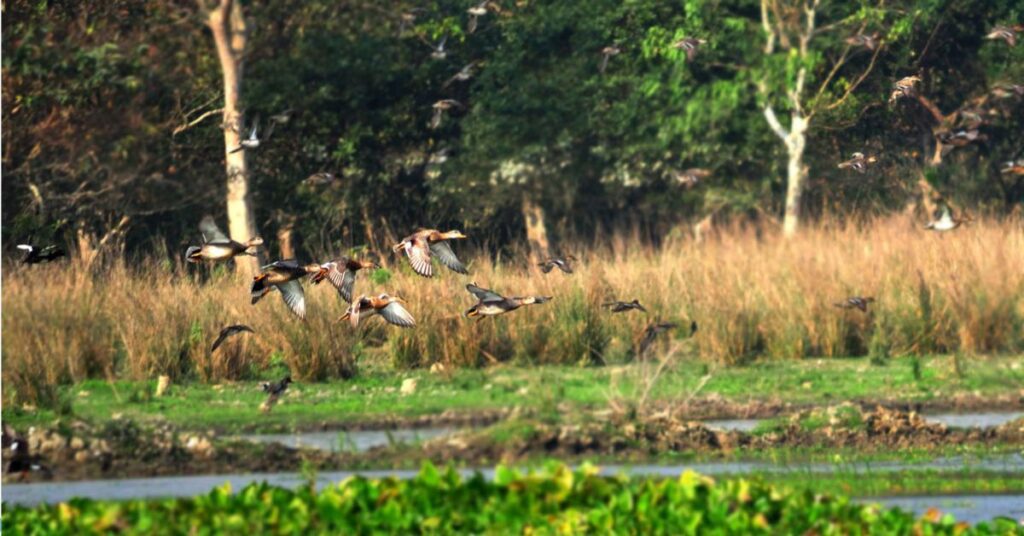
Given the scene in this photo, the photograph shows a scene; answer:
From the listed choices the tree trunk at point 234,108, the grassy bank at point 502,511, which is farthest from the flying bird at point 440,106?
the grassy bank at point 502,511

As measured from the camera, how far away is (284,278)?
1354 centimetres

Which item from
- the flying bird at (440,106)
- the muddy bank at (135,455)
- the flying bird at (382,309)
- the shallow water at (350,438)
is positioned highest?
the flying bird at (440,106)

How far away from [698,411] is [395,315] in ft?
9.85

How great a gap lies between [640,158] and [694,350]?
1602 centimetres

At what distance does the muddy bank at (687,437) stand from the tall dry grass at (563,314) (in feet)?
14.6

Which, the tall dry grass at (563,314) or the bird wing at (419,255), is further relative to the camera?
the tall dry grass at (563,314)

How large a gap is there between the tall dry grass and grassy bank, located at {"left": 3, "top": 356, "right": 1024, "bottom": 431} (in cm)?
40

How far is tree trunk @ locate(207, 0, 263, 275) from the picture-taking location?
2930 centimetres

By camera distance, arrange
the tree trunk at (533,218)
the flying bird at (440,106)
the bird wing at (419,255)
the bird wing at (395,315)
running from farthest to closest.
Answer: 1. the tree trunk at (533,218)
2. the flying bird at (440,106)
3. the bird wing at (395,315)
4. the bird wing at (419,255)

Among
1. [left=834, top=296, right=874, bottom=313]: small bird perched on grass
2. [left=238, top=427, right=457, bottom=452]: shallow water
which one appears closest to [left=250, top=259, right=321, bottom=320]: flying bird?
[left=238, top=427, right=457, bottom=452]: shallow water

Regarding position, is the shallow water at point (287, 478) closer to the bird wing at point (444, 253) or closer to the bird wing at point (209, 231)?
the bird wing at point (209, 231)

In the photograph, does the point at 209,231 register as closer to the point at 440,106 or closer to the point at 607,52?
the point at 607,52

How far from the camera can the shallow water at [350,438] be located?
14073mm

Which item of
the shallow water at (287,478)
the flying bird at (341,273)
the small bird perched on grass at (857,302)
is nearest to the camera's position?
the shallow water at (287,478)
